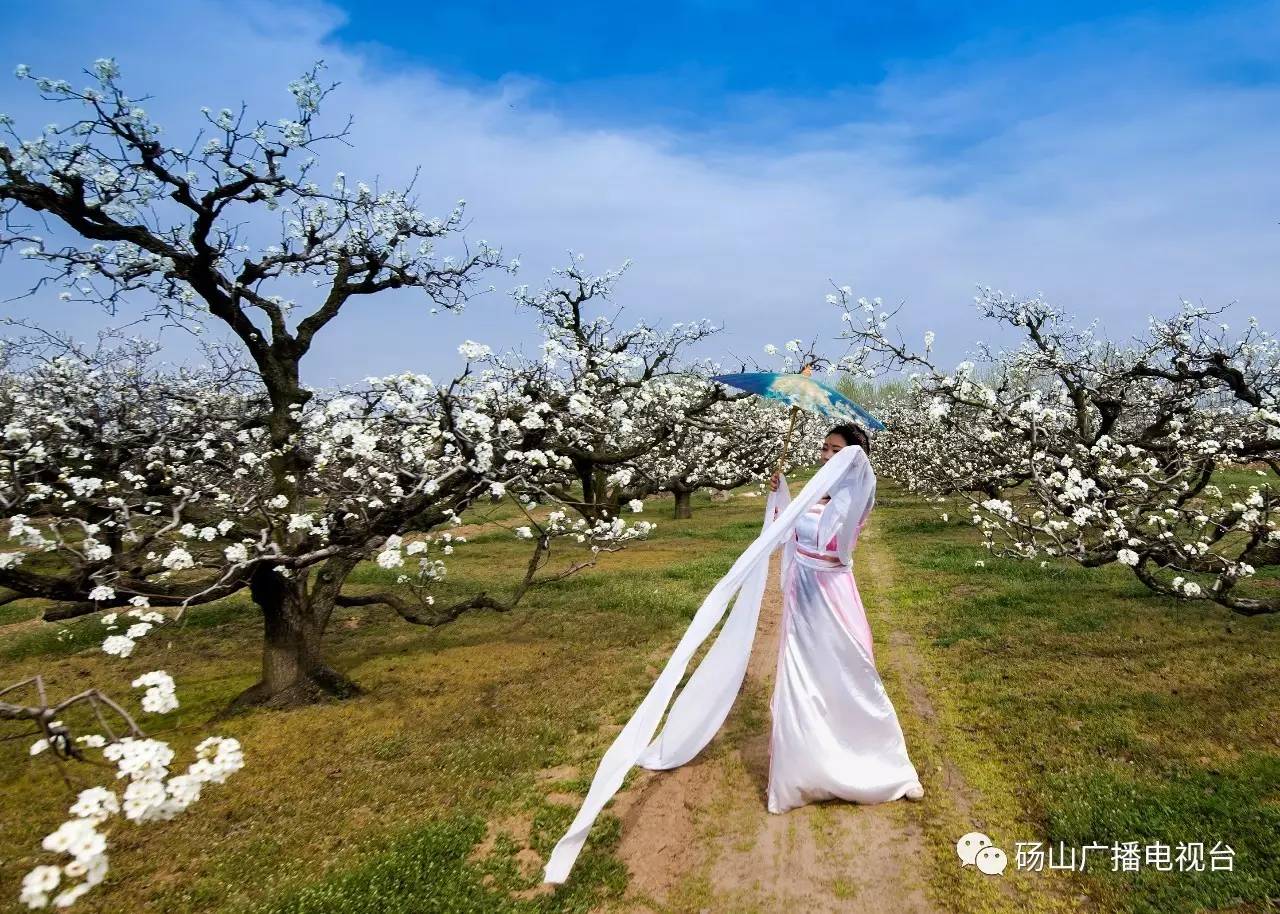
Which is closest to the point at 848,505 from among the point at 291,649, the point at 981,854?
the point at 981,854

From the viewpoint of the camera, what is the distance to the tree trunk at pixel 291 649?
26.5 ft

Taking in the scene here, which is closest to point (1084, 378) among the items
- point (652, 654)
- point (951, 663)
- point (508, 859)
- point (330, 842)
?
point (951, 663)

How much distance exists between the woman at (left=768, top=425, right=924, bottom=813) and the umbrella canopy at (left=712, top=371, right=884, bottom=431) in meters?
0.16

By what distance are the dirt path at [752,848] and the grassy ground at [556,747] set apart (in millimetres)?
233

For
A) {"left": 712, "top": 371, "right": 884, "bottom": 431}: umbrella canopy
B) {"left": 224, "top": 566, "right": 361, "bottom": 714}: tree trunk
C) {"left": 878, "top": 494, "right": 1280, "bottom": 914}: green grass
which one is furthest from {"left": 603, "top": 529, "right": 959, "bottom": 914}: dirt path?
{"left": 224, "top": 566, "right": 361, "bottom": 714}: tree trunk

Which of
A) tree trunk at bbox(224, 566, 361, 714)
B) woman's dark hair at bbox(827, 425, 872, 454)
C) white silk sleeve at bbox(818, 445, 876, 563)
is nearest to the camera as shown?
white silk sleeve at bbox(818, 445, 876, 563)

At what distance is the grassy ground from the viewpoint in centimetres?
471

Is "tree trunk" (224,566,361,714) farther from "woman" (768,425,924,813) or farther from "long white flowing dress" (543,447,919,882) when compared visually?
"woman" (768,425,924,813)

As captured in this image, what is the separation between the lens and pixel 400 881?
4.74 metres

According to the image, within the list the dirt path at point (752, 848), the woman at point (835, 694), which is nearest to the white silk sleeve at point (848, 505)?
the woman at point (835, 694)

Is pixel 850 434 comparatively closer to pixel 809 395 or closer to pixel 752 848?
pixel 809 395

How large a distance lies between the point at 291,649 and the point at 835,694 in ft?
21.1

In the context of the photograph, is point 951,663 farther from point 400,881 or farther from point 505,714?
point 400,881

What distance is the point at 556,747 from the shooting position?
687 cm
